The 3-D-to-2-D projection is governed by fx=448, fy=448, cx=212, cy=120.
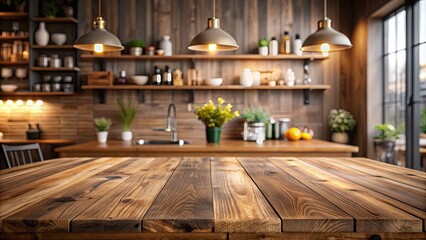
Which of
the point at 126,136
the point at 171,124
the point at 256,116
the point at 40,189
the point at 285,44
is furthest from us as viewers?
the point at 171,124

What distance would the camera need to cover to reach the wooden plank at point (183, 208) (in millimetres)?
1061

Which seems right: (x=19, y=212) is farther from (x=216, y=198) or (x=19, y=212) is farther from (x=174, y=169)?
(x=174, y=169)

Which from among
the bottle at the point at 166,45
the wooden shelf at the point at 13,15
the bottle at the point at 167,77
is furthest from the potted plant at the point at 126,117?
the wooden shelf at the point at 13,15

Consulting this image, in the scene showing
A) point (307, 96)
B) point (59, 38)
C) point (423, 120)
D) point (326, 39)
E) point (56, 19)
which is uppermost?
point (56, 19)

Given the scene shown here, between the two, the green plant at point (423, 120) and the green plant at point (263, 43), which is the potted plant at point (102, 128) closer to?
the green plant at point (263, 43)

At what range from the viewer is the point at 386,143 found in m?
4.14

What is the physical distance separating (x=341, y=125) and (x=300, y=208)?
376 cm

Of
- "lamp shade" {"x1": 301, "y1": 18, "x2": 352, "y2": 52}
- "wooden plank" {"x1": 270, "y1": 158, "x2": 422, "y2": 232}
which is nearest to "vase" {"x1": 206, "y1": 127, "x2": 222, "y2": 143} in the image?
"lamp shade" {"x1": 301, "y1": 18, "x2": 352, "y2": 52}

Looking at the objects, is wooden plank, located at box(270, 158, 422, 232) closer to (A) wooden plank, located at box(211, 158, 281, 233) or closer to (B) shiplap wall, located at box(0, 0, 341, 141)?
(A) wooden plank, located at box(211, 158, 281, 233)

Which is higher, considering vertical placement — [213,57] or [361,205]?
[213,57]

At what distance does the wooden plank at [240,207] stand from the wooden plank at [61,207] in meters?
0.36

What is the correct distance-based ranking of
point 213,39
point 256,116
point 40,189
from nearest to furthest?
1. point 40,189
2. point 213,39
3. point 256,116

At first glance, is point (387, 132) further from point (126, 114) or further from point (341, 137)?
point (126, 114)

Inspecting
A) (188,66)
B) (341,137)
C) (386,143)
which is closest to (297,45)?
(341,137)
